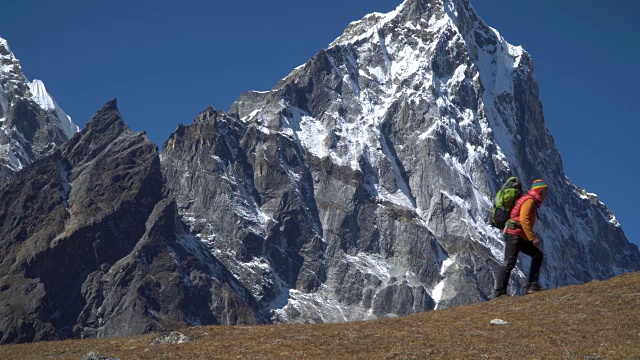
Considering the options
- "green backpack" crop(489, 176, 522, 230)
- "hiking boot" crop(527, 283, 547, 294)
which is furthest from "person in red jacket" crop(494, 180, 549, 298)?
"hiking boot" crop(527, 283, 547, 294)

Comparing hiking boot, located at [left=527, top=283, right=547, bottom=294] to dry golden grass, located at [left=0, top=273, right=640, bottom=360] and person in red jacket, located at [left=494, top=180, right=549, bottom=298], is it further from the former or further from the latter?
person in red jacket, located at [left=494, top=180, right=549, bottom=298]

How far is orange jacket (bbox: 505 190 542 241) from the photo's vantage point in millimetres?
34156

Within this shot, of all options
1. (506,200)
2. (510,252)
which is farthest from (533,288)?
(506,200)

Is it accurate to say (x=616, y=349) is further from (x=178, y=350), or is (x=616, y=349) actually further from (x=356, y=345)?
(x=178, y=350)

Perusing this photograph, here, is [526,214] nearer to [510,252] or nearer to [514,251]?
[514,251]

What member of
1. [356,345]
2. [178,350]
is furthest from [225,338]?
[356,345]

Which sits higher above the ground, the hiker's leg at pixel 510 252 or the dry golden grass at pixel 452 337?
the hiker's leg at pixel 510 252

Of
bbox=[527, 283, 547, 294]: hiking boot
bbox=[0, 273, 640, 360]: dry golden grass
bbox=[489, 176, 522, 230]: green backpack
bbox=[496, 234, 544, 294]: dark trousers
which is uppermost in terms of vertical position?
bbox=[489, 176, 522, 230]: green backpack

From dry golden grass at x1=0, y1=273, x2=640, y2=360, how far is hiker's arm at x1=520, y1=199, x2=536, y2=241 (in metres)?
3.26

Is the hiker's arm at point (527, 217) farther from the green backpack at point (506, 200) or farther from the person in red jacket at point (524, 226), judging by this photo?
the green backpack at point (506, 200)

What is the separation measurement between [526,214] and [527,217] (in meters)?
0.13

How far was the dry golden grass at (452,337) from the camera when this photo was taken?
29.7 metres

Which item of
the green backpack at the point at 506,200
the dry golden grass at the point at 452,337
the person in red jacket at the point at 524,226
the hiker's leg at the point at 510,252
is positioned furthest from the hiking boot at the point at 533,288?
the green backpack at the point at 506,200

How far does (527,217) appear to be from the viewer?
1341 inches
